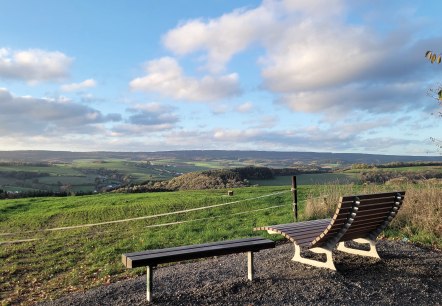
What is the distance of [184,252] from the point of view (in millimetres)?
5172

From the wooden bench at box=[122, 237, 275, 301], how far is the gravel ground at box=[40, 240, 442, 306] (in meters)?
0.40

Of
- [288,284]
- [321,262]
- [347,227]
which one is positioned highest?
[347,227]

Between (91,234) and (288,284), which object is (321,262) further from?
(91,234)

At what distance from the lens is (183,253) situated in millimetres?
5125

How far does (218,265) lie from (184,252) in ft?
5.75

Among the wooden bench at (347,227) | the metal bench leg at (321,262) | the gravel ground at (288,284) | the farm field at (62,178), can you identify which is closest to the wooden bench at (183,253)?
the gravel ground at (288,284)

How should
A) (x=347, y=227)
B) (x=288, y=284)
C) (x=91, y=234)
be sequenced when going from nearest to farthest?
(x=288, y=284) → (x=347, y=227) → (x=91, y=234)

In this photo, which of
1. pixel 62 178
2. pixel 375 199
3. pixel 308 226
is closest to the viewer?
pixel 375 199

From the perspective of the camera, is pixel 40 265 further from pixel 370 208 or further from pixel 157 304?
pixel 370 208

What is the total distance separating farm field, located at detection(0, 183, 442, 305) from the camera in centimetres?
743

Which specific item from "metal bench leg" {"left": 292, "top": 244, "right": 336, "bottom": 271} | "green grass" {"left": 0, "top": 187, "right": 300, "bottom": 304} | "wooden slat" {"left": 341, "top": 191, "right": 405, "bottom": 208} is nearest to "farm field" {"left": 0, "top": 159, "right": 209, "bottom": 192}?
"green grass" {"left": 0, "top": 187, "right": 300, "bottom": 304}

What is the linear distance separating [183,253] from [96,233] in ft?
25.3

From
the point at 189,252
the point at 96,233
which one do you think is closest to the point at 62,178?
the point at 96,233

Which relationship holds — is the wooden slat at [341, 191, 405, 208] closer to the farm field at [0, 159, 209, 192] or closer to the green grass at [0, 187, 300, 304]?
the green grass at [0, 187, 300, 304]
